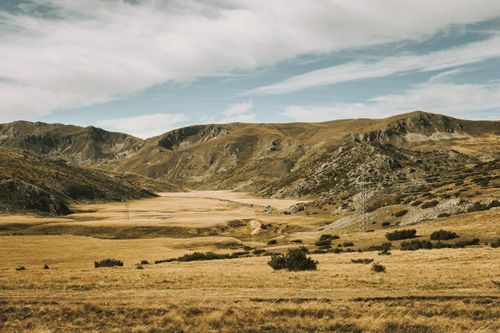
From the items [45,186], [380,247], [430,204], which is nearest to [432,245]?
[380,247]

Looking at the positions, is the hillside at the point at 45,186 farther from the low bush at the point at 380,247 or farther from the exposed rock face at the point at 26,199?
the low bush at the point at 380,247

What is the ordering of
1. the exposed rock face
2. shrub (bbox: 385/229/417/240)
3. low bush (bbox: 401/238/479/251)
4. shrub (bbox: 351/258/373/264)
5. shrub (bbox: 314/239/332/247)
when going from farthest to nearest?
the exposed rock face
shrub (bbox: 314/239/332/247)
shrub (bbox: 385/229/417/240)
low bush (bbox: 401/238/479/251)
shrub (bbox: 351/258/373/264)

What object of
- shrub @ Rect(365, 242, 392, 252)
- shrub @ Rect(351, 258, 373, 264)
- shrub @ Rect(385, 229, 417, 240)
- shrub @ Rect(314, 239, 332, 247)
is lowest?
shrub @ Rect(314, 239, 332, 247)

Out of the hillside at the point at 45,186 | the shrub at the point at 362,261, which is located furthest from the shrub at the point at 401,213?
the hillside at the point at 45,186

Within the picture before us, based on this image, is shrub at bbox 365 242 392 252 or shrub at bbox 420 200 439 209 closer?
shrub at bbox 365 242 392 252

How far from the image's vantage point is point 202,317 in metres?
16.1

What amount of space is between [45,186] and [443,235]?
451 feet

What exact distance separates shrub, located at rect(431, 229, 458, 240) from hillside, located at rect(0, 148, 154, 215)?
111072mm

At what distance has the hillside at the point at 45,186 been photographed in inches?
4828

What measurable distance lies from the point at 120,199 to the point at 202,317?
573 feet

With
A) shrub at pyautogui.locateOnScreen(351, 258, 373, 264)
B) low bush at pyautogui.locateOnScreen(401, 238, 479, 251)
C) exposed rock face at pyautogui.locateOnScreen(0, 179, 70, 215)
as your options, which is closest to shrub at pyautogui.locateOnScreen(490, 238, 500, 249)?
low bush at pyautogui.locateOnScreen(401, 238, 479, 251)

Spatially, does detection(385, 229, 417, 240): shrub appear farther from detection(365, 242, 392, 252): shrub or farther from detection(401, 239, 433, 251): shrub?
detection(401, 239, 433, 251): shrub

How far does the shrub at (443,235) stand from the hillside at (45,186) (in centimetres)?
11107

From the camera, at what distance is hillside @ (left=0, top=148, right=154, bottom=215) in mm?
122625
